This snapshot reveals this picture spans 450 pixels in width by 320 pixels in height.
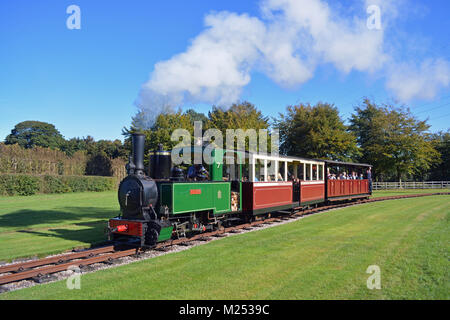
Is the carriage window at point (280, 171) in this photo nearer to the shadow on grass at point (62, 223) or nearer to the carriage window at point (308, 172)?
the carriage window at point (308, 172)

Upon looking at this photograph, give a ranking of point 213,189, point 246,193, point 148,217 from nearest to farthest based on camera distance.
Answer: point 148,217 → point 213,189 → point 246,193

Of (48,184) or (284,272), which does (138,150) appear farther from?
(48,184)

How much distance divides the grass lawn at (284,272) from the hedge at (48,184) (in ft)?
84.8

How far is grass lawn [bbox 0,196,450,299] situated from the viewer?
211 inches

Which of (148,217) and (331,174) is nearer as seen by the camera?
(148,217)

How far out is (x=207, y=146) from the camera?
1091 cm

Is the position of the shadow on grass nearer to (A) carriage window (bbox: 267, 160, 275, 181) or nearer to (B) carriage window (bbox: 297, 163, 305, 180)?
(A) carriage window (bbox: 267, 160, 275, 181)

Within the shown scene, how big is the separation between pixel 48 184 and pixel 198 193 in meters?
27.0

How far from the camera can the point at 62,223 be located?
14008mm

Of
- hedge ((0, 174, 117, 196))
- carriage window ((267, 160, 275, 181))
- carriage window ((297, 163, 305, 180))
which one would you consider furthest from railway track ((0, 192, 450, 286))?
hedge ((0, 174, 117, 196))


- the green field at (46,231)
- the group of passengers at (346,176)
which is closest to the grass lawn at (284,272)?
the green field at (46,231)
